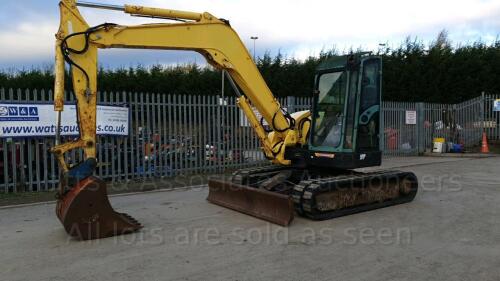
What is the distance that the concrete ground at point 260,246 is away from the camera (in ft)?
16.8

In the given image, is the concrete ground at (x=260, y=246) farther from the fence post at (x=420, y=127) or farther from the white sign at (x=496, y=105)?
the white sign at (x=496, y=105)

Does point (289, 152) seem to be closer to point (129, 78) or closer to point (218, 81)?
point (218, 81)

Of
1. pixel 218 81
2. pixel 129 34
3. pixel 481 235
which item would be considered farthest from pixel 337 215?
pixel 218 81

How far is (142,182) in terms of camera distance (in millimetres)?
11680

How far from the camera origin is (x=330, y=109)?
855 centimetres

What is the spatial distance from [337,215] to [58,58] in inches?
189

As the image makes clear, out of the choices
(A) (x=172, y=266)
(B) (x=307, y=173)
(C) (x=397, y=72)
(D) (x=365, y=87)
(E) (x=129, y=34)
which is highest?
(C) (x=397, y=72)

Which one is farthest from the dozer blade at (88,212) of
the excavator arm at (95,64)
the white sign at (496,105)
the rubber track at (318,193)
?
the white sign at (496,105)

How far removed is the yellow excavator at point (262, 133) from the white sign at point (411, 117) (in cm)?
1030

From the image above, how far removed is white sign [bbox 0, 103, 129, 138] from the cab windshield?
5.25 metres

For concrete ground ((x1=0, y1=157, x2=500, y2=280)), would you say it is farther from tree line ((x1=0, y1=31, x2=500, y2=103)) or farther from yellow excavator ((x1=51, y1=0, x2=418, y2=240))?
tree line ((x1=0, y1=31, x2=500, y2=103))

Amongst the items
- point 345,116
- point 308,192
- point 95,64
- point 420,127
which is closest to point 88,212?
point 95,64

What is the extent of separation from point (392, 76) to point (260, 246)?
20817 mm

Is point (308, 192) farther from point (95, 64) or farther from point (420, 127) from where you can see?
point (420, 127)
